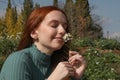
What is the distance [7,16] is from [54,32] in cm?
4169

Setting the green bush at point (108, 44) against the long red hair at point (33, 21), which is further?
the green bush at point (108, 44)

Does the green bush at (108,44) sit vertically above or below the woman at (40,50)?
below

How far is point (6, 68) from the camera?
2736 mm

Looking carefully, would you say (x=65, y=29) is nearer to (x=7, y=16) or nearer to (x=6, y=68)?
(x=6, y=68)

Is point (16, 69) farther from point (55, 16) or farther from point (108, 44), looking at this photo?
point (108, 44)

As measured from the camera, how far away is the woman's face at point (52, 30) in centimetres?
281

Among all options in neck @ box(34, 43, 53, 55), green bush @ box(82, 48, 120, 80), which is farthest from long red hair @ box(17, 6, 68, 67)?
green bush @ box(82, 48, 120, 80)

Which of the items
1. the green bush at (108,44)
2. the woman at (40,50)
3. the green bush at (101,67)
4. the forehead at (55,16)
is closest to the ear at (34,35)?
the woman at (40,50)

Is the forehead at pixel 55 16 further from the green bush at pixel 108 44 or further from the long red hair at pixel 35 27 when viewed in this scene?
the green bush at pixel 108 44

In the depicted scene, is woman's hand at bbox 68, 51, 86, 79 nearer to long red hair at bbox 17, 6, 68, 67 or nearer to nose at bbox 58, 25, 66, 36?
long red hair at bbox 17, 6, 68, 67

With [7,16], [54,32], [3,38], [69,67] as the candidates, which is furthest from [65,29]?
[7,16]

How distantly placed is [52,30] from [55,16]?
0.11 meters

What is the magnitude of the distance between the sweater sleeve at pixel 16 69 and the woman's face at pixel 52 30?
7.4 inches

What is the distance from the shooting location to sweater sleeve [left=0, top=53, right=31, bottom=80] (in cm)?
271
